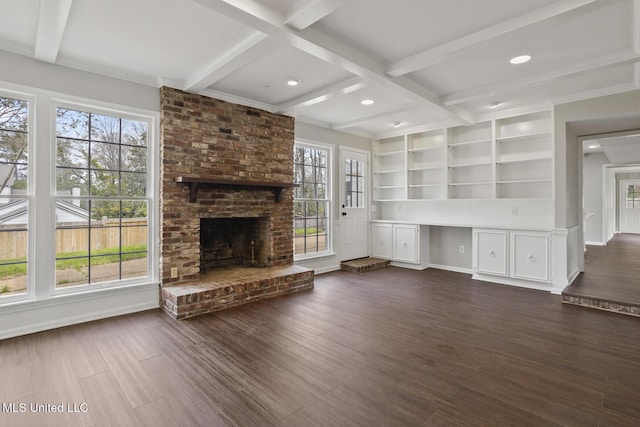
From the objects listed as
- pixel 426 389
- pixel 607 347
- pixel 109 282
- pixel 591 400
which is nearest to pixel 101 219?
pixel 109 282

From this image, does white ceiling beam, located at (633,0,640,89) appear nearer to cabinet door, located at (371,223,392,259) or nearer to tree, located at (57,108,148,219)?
cabinet door, located at (371,223,392,259)

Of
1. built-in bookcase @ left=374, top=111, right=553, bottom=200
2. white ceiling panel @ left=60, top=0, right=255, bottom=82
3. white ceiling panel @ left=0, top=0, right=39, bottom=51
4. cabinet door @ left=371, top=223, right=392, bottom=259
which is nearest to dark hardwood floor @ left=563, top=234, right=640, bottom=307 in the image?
built-in bookcase @ left=374, top=111, right=553, bottom=200

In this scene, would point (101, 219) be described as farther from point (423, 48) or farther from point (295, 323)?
point (423, 48)

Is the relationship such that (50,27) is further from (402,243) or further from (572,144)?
(572,144)

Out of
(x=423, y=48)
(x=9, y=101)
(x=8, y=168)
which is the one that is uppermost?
(x=423, y=48)

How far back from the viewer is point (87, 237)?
3.58 metres

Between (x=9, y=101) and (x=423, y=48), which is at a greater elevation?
(x=423, y=48)

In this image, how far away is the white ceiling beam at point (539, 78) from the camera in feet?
10.2

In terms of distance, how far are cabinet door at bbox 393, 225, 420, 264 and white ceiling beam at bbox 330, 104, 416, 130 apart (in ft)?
7.15

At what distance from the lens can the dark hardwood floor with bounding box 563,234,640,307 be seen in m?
3.94

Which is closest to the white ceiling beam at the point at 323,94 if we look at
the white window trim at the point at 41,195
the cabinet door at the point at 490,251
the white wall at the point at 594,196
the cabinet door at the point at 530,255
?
the white window trim at the point at 41,195

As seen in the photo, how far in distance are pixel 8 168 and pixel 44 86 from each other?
34.9 inches

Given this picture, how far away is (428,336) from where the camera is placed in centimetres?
308

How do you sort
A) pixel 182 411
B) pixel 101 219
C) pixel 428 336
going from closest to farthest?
pixel 182 411
pixel 428 336
pixel 101 219
